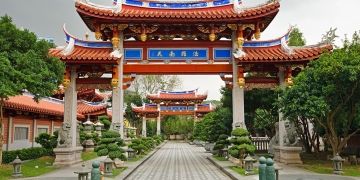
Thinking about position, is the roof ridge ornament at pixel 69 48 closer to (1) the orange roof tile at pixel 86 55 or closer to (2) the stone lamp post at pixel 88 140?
(1) the orange roof tile at pixel 86 55

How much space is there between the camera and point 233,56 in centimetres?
1920

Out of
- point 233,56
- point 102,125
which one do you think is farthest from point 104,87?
point 102,125

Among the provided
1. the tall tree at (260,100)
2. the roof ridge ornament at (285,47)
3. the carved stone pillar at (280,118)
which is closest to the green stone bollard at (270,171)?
the carved stone pillar at (280,118)

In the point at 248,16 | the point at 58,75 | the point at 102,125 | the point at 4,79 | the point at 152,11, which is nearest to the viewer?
the point at 4,79

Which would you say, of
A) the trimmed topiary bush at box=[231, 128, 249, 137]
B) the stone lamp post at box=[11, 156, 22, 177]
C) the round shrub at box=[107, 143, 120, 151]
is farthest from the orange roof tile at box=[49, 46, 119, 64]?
the trimmed topiary bush at box=[231, 128, 249, 137]

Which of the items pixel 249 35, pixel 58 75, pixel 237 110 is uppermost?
pixel 249 35

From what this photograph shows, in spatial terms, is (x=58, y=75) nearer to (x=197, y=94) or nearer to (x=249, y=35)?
(x=249, y=35)

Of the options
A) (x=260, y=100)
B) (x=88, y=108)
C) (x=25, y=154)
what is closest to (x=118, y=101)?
(x=25, y=154)

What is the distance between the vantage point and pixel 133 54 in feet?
64.2

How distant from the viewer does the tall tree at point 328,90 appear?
14.9 metres

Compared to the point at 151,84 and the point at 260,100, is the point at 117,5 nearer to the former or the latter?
the point at 260,100

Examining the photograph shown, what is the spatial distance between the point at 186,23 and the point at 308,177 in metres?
8.97

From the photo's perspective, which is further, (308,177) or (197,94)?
(197,94)

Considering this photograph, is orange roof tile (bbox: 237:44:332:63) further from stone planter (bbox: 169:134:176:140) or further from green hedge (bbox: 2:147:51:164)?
stone planter (bbox: 169:134:176:140)
